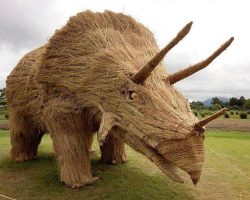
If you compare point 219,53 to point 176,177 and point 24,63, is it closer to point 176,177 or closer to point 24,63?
Answer: point 176,177

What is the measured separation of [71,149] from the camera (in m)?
6.78

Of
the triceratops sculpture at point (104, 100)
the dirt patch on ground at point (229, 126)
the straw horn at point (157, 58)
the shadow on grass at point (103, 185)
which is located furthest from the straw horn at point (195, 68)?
the dirt patch on ground at point (229, 126)

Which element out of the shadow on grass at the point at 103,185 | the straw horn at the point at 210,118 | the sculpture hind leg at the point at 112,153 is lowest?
the shadow on grass at the point at 103,185

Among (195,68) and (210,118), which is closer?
(210,118)

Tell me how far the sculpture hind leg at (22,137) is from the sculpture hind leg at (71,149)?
2024 mm

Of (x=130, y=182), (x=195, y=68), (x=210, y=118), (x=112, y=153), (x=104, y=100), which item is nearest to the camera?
(x=210, y=118)

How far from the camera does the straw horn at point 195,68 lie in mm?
4855

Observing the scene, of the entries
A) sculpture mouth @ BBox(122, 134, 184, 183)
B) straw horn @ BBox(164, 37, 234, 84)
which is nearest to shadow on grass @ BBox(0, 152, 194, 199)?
sculpture mouth @ BBox(122, 134, 184, 183)

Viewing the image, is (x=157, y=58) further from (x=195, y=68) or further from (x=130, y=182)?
(x=130, y=182)

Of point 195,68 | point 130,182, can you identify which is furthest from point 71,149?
point 195,68

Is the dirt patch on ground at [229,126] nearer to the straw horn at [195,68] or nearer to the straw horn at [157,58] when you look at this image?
the straw horn at [195,68]

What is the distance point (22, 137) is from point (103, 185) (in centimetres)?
294

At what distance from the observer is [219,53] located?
16.3 feet

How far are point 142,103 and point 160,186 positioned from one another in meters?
2.11
